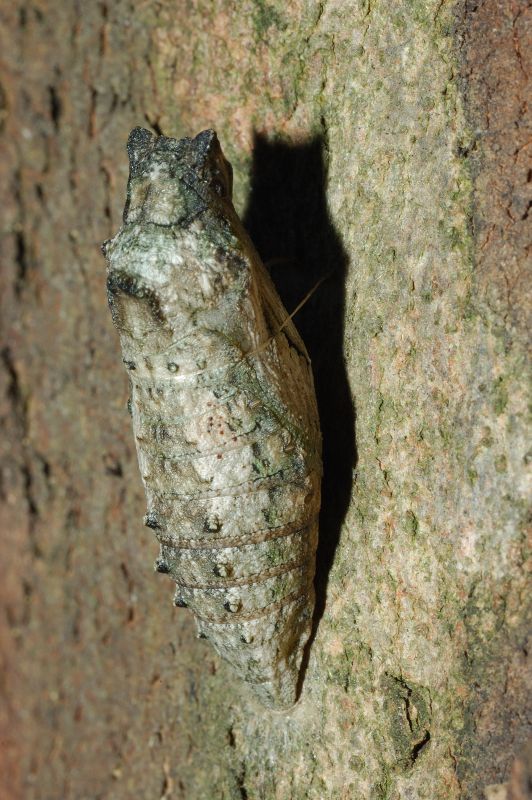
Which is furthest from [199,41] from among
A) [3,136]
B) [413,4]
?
[3,136]

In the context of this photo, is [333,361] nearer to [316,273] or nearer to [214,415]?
[316,273]

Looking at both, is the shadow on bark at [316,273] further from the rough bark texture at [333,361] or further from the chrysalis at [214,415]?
the chrysalis at [214,415]

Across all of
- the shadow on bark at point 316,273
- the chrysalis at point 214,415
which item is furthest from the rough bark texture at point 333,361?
the chrysalis at point 214,415

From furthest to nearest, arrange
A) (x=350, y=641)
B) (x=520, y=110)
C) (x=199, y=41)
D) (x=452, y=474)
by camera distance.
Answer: (x=199, y=41)
(x=350, y=641)
(x=452, y=474)
(x=520, y=110)

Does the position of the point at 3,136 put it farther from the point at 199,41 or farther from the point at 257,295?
the point at 257,295

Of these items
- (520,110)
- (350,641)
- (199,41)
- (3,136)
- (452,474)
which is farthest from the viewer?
(3,136)

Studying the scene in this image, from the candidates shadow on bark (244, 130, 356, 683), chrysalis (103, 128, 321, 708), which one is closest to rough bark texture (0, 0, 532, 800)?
shadow on bark (244, 130, 356, 683)

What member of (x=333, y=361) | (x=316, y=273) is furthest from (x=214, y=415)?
(x=316, y=273)
